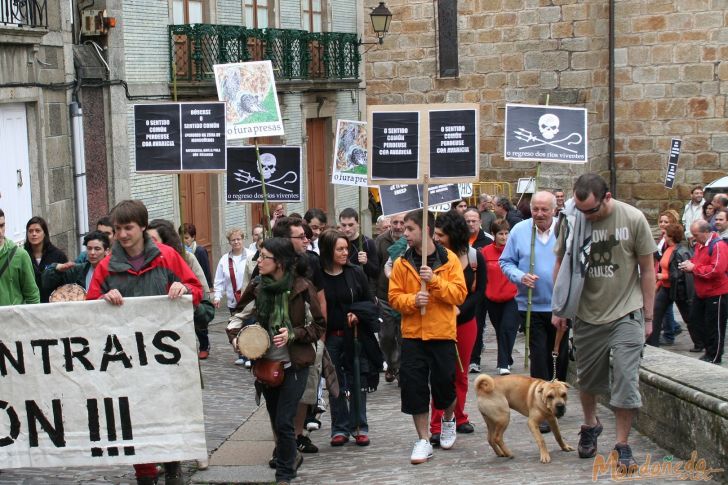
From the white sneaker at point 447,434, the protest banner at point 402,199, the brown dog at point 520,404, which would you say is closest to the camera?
the brown dog at point 520,404

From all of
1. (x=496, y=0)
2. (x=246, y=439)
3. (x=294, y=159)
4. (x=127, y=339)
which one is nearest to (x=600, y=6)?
(x=496, y=0)

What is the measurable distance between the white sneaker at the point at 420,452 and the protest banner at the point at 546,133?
5.17 metres

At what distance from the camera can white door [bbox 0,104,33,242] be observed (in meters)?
A: 16.1

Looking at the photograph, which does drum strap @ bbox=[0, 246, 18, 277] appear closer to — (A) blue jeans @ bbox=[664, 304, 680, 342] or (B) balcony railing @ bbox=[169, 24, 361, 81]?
(B) balcony railing @ bbox=[169, 24, 361, 81]

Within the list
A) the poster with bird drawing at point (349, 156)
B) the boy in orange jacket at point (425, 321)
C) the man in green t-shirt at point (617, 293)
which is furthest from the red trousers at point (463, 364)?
the poster with bird drawing at point (349, 156)

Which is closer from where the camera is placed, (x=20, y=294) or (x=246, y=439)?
(x=20, y=294)

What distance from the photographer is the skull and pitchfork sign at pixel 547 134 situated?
13258 millimetres

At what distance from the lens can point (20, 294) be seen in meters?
8.82

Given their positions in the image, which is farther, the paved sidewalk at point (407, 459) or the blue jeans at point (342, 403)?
the blue jeans at point (342, 403)

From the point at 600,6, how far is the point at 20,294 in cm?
2232

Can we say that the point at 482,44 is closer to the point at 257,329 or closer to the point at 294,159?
the point at 294,159

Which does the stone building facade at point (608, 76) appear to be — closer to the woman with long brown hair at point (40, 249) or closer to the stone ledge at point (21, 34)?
the stone ledge at point (21, 34)

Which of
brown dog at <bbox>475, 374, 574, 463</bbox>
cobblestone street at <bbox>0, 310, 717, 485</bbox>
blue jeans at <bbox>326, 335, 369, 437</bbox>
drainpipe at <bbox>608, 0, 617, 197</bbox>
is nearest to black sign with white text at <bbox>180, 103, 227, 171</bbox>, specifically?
cobblestone street at <bbox>0, 310, 717, 485</bbox>

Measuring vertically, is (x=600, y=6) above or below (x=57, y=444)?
above
